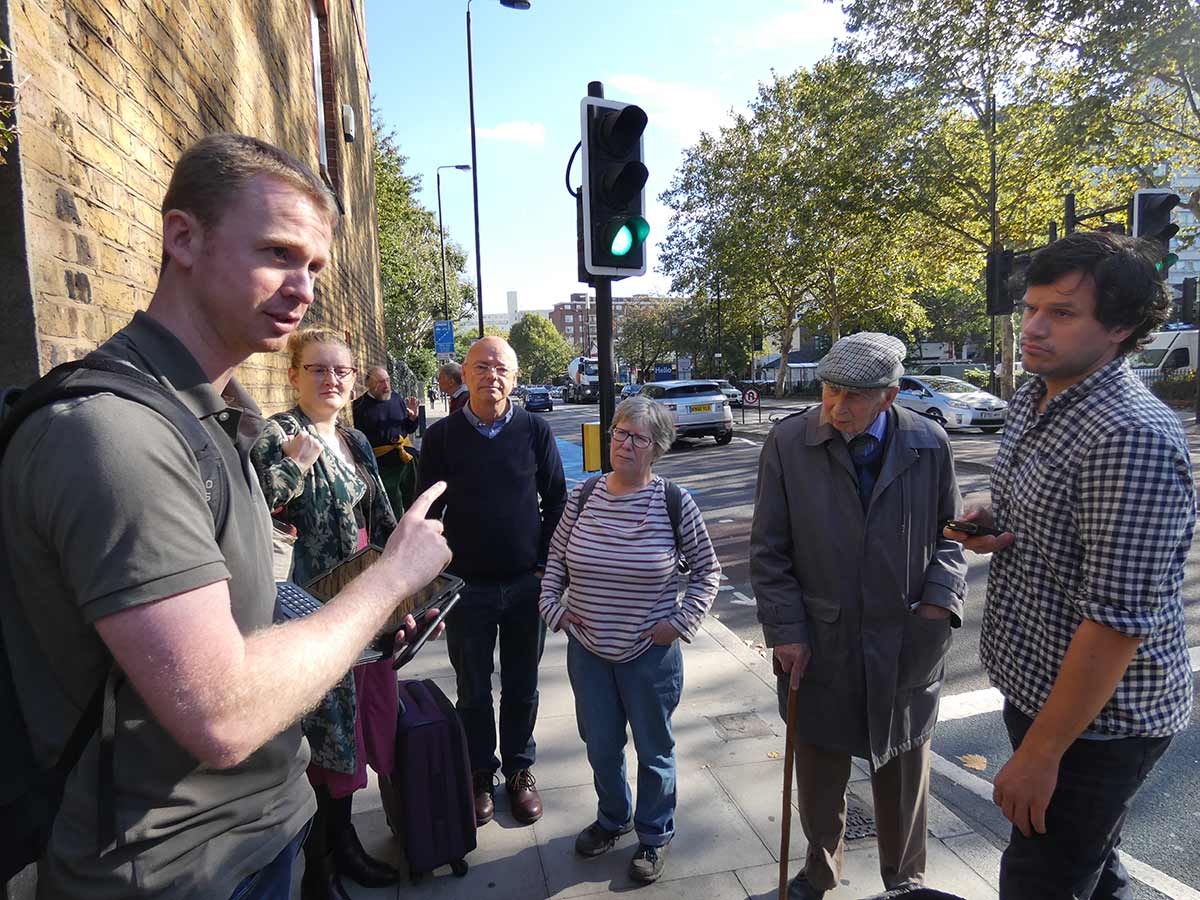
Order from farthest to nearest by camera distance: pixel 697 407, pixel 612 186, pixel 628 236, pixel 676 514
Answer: pixel 697 407, pixel 628 236, pixel 612 186, pixel 676 514

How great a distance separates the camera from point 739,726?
3.87 metres

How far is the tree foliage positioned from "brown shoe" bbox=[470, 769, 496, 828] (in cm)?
1576

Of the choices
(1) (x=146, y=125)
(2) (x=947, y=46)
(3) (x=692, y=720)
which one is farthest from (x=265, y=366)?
(2) (x=947, y=46)

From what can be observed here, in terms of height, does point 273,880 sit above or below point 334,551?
below

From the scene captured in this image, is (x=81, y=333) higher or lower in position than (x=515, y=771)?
higher

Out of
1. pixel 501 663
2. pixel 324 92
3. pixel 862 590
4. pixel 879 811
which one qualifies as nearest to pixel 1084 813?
pixel 862 590

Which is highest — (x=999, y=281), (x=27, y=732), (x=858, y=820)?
(x=999, y=281)

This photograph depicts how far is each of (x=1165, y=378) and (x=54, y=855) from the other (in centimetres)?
2903

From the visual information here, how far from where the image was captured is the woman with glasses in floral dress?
8.14 feet

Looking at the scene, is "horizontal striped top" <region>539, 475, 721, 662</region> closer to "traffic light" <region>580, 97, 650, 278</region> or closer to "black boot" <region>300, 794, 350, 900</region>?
"black boot" <region>300, 794, 350, 900</region>

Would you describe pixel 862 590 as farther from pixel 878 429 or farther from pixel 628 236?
pixel 628 236

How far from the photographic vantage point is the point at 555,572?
3.04m

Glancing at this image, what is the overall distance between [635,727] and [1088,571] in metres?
1.74

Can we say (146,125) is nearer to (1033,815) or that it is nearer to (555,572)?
(555,572)
